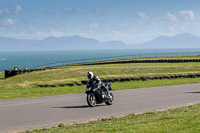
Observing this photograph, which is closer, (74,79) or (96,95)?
(96,95)

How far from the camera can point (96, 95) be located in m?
15.9

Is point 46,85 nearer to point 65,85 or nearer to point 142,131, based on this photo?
point 65,85

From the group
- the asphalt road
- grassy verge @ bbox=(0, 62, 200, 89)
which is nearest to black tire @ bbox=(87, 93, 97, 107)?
the asphalt road

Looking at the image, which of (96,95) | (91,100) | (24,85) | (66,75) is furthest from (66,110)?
(66,75)

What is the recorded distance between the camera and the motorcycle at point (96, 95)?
51.4ft

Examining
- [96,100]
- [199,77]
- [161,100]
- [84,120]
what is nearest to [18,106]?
[96,100]

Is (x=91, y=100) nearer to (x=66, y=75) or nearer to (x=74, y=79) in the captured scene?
(x=74, y=79)

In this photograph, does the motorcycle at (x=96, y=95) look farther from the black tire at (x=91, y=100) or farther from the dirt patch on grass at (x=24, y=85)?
the dirt patch on grass at (x=24, y=85)

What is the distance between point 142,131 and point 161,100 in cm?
951

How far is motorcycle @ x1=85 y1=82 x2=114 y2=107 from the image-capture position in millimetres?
15676

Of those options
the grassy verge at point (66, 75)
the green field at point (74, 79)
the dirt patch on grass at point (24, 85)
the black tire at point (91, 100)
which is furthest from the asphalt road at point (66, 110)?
the grassy verge at point (66, 75)

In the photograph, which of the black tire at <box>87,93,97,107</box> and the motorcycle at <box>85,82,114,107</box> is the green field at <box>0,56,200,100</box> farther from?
the black tire at <box>87,93,97,107</box>

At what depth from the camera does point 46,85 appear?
29.6 metres

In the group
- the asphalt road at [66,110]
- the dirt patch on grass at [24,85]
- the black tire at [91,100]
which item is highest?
the black tire at [91,100]
